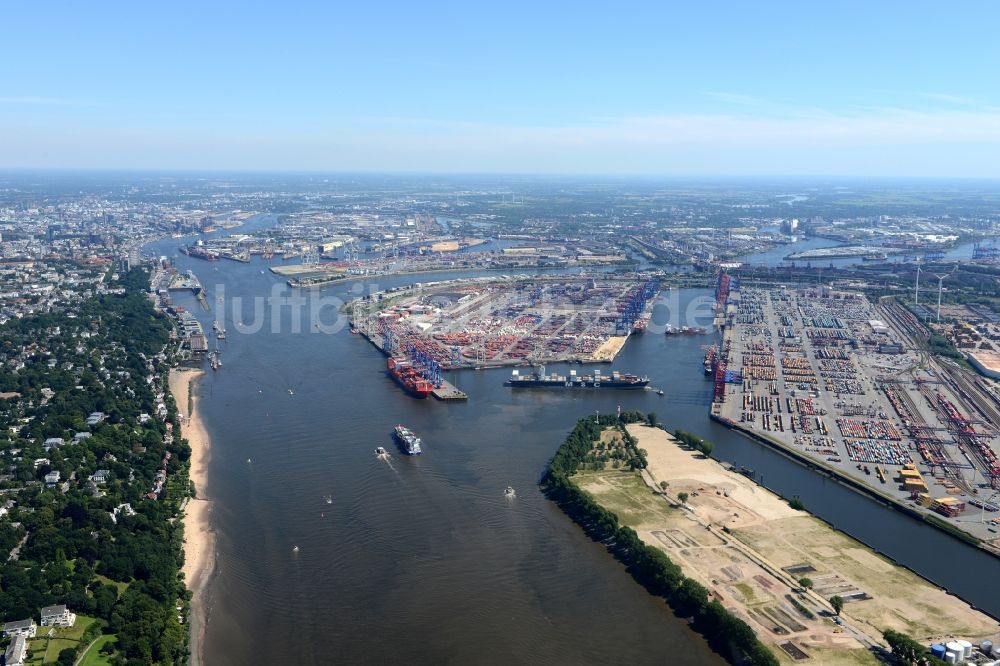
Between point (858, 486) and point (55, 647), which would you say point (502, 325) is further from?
point (55, 647)

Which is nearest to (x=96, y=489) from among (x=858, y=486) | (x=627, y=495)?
(x=627, y=495)

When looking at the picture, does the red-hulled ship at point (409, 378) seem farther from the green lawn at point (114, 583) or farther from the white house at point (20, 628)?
the white house at point (20, 628)

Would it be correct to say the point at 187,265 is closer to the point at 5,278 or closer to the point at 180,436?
the point at 5,278

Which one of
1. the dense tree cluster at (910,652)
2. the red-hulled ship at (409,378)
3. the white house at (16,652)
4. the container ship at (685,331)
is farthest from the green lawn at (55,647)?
the container ship at (685,331)

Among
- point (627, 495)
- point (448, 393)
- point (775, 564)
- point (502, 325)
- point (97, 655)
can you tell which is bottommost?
point (97, 655)

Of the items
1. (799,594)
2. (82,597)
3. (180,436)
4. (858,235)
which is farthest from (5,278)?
(858,235)
